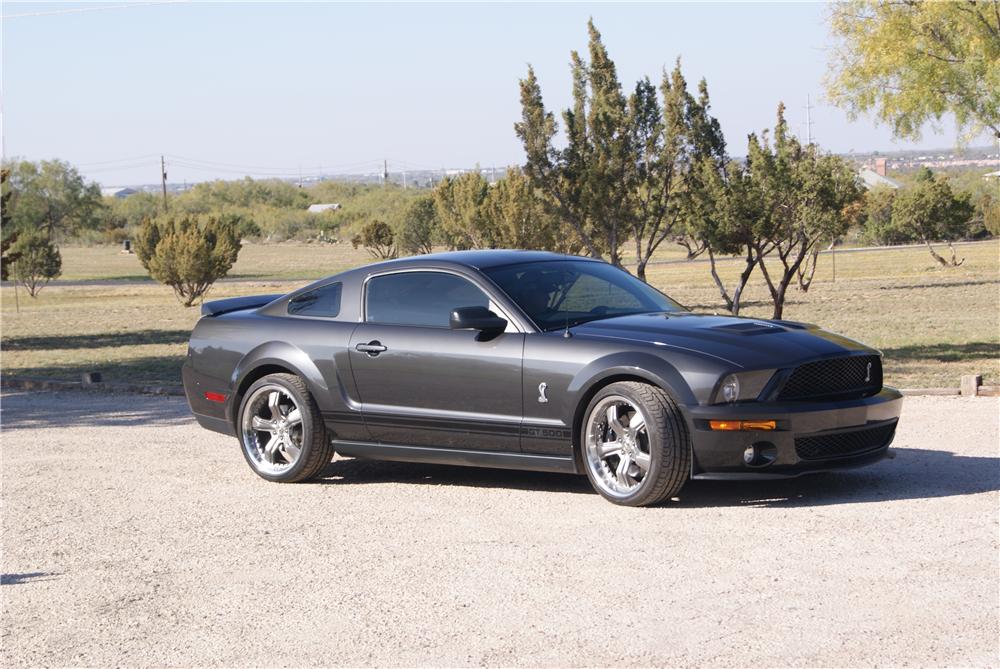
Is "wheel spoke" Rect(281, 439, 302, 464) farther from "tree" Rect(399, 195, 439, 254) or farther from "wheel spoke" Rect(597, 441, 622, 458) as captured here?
"tree" Rect(399, 195, 439, 254)

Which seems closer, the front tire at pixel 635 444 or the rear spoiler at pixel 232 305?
the front tire at pixel 635 444

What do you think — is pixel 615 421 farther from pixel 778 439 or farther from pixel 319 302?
pixel 319 302

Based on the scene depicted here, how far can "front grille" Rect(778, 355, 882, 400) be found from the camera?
23.8 ft

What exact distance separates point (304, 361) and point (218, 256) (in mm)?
33432

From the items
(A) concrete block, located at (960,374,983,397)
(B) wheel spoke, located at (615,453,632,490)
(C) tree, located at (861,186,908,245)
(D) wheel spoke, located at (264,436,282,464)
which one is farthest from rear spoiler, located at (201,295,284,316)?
(C) tree, located at (861,186,908,245)

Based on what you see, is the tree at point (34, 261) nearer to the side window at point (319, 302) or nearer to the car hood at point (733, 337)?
the side window at point (319, 302)

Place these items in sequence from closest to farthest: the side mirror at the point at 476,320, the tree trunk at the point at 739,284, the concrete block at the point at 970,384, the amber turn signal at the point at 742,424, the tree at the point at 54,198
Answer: the amber turn signal at the point at 742,424 → the side mirror at the point at 476,320 → the concrete block at the point at 970,384 → the tree trunk at the point at 739,284 → the tree at the point at 54,198

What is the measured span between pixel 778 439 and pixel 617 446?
0.90 meters

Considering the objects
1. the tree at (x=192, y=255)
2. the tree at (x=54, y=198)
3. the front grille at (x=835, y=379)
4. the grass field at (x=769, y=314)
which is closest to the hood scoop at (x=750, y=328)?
the front grille at (x=835, y=379)

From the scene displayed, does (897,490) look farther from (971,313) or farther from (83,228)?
(83,228)

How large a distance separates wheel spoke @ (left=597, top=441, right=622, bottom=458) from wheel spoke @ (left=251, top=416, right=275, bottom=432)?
2.49 meters

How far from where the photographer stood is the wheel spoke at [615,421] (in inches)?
291

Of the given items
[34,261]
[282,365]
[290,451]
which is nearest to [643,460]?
[290,451]

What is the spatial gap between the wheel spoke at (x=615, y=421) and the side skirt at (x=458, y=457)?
0.36 meters
